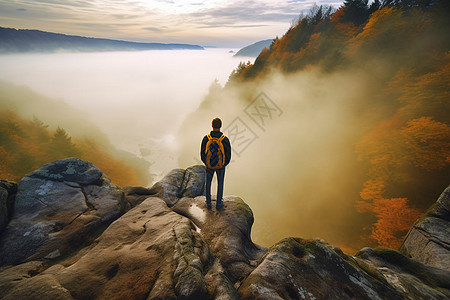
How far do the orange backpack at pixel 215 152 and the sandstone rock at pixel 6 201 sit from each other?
8173mm

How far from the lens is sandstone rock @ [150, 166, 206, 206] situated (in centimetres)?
1124

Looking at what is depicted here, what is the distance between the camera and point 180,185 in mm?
12570

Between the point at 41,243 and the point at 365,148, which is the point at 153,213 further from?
the point at 365,148

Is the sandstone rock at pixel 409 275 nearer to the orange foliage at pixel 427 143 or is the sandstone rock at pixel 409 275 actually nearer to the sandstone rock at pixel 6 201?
the sandstone rock at pixel 6 201

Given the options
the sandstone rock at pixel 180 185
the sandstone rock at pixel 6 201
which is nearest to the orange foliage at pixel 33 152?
the sandstone rock at pixel 6 201

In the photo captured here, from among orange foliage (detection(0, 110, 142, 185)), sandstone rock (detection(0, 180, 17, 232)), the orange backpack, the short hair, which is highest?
the short hair

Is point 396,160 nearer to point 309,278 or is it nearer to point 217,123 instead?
Result: point 309,278

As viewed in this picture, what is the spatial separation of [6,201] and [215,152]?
9.06m

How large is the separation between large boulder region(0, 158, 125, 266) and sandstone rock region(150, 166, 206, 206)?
7.61ft

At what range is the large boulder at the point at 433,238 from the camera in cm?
802

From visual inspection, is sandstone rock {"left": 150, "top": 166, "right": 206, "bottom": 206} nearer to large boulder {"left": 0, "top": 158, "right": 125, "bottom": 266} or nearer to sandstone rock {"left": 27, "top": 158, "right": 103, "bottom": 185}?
large boulder {"left": 0, "top": 158, "right": 125, "bottom": 266}

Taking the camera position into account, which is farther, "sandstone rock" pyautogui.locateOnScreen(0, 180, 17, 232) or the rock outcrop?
"sandstone rock" pyautogui.locateOnScreen(0, 180, 17, 232)

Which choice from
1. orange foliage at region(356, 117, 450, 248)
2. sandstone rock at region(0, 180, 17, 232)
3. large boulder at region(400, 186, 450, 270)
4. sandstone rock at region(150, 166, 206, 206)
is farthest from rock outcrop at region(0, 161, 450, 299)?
orange foliage at region(356, 117, 450, 248)

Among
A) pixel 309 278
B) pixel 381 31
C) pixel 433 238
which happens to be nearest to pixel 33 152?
pixel 309 278
